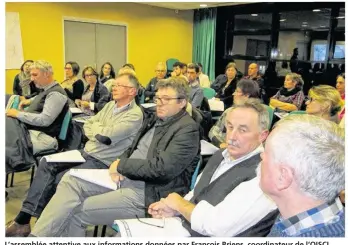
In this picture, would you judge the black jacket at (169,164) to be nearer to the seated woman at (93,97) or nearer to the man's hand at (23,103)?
the man's hand at (23,103)

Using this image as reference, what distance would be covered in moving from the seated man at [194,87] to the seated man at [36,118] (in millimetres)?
1259

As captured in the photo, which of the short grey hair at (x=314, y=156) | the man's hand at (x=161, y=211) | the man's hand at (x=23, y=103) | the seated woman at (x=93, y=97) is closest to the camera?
the short grey hair at (x=314, y=156)

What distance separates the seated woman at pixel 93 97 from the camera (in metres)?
3.21

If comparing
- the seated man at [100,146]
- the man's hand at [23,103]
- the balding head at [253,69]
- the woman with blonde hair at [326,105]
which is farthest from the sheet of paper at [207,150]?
the balding head at [253,69]

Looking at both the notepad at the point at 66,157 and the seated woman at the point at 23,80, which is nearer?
the notepad at the point at 66,157

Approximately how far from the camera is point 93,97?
350 cm

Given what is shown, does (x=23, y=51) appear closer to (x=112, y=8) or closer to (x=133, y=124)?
(x=112, y=8)

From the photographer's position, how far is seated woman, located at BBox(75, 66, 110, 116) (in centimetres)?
321

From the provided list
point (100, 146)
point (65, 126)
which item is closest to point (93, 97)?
point (65, 126)

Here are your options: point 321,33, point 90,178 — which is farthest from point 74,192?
point 321,33

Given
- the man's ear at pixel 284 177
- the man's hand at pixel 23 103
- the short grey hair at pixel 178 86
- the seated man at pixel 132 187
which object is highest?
the short grey hair at pixel 178 86

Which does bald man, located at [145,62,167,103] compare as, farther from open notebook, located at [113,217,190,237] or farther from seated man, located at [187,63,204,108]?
open notebook, located at [113,217,190,237]

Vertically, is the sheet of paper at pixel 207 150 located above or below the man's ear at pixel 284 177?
below

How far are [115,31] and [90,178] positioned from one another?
4.74m
